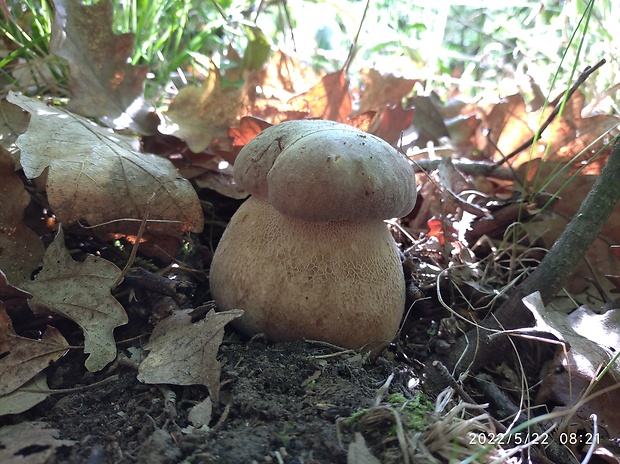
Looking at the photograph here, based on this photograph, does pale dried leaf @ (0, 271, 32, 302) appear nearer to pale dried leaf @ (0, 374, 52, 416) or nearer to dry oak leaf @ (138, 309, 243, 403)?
pale dried leaf @ (0, 374, 52, 416)

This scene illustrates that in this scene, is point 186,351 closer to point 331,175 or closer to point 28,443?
point 28,443

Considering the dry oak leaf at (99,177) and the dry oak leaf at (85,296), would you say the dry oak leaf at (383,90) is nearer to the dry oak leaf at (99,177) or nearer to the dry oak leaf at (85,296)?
the dry oak leaf at (99,177)

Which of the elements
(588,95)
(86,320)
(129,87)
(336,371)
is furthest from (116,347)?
(588,95)

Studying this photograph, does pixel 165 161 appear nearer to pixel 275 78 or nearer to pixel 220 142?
pixel 220 142

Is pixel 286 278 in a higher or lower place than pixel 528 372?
higher

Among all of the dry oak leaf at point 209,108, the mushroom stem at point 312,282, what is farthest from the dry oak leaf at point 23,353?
the dry oak leaf at point 209,108

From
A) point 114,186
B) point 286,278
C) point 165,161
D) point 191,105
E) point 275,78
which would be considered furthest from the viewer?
point 275,78
